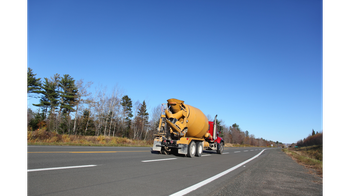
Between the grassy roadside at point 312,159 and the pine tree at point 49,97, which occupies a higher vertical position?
the pine tree at point 49,97

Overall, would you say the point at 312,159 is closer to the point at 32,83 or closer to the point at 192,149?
the point at 192,149

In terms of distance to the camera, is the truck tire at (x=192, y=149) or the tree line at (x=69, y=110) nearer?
the truck tire at (x=192, y=149)

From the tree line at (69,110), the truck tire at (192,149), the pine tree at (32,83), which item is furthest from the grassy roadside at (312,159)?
the pine tree at (32,83)

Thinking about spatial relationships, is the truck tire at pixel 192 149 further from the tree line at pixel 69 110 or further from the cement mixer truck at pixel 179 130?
the tree line at pixel 69 110

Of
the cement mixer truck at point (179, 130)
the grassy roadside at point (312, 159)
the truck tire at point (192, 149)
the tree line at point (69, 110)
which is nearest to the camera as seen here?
the grassy roadside at point (312, 159)

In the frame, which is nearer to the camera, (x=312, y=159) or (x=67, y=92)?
(x=312, y=159)

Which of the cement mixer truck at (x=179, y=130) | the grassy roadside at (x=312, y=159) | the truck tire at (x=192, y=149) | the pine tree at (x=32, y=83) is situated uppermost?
the pine tree at (x=32, y=83)

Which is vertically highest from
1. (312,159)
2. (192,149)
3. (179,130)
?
(179,130)

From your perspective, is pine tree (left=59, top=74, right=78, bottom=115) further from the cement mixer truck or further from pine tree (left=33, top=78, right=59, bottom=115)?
the cement mixer truck

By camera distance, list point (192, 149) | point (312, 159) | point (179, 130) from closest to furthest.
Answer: point (179, 130)
point (192, 149)
point (312, 159)

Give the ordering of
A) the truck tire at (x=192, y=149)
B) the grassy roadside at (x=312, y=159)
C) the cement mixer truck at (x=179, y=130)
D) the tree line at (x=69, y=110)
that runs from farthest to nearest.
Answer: the tree line at (x=69, y=110) < the truck tire at (x=192, y=149) < the cement mixer truck at (x=179, y=130) < the grassy roadside at (x=312, y=159)

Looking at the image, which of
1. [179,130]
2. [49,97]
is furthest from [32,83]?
[179,130]
